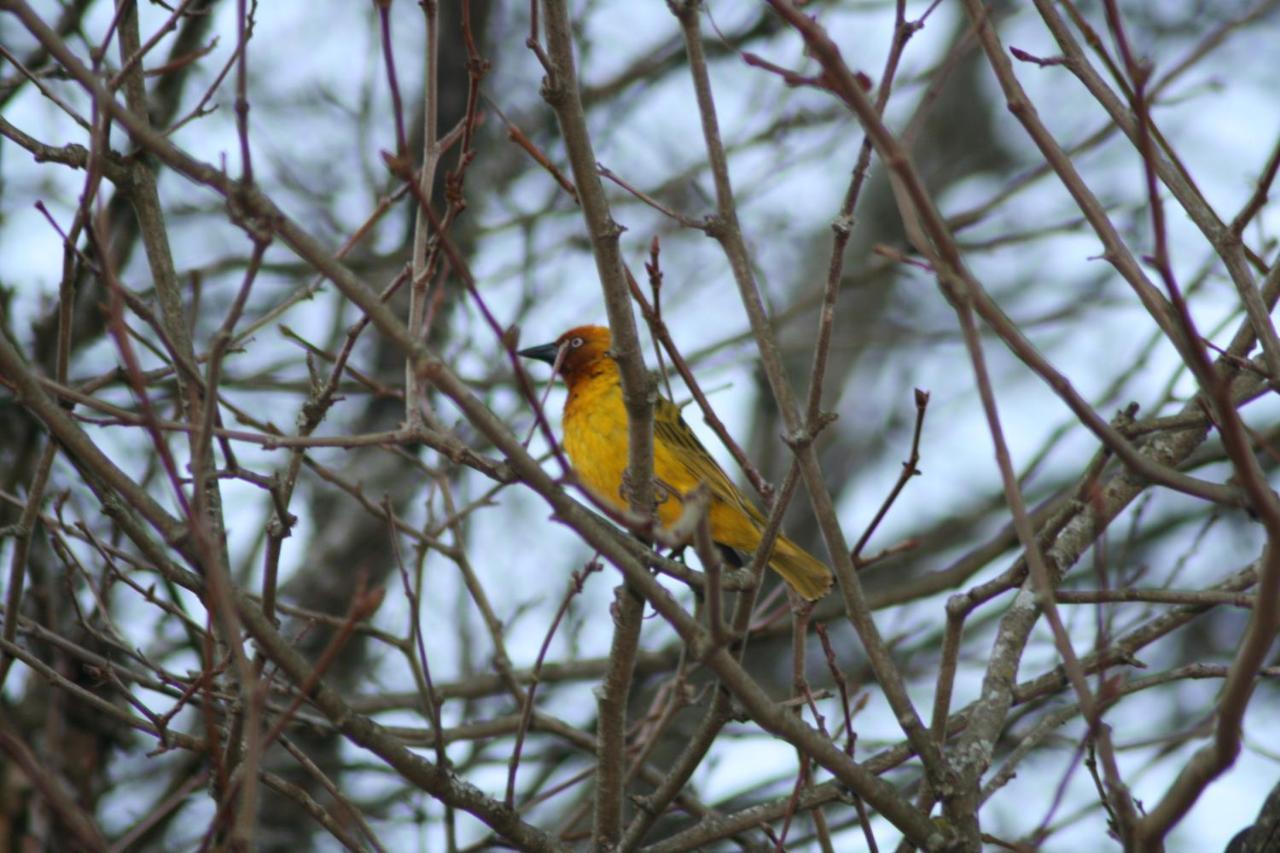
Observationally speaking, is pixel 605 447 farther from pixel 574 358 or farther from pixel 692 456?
pixel 574 358

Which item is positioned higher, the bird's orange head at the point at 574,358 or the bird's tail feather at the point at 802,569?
the bird's orange head at the point at 574,358

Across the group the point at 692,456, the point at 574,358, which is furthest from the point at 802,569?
the point at 574,358

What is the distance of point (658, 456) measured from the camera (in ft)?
19.9

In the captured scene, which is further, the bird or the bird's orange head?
the bird's orange head

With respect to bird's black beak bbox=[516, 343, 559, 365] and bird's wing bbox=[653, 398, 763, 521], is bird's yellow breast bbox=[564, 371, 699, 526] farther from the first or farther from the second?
bird's black beak bbox=[516, 343, 559, 365]

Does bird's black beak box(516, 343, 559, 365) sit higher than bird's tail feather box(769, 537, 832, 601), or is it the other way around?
bird's black beak box(516, 343, 559, 365)

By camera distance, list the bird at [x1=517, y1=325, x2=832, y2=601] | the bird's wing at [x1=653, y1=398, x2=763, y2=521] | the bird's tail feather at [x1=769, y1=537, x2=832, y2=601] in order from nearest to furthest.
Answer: the bird's tail feather at [x1=769, y1=537, x2=832, y2=601], the bird at [x1=517, y1=325, x2=832, y2=601], the bird's wing at [x1=653, y1=398, x2=763, y2=521]

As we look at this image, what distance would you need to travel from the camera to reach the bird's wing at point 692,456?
5.87m

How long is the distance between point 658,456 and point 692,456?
16 cm

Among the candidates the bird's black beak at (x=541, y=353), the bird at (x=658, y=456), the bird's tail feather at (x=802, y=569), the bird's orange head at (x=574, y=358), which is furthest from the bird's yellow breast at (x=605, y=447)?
the bird's tail feather at (x=802, y=569)

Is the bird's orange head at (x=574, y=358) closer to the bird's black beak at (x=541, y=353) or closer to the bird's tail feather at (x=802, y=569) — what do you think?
the bird's black beak at (x=541, y=353)

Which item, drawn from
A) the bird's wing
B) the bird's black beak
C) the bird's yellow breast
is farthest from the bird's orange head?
the bird's wing

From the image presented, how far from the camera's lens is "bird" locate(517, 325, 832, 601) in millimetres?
5754

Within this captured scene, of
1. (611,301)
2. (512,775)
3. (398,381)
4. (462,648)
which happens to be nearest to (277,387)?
(398,381)
